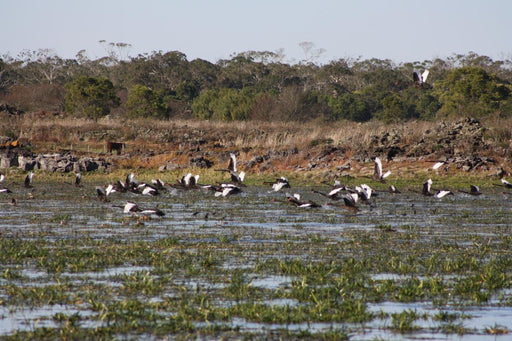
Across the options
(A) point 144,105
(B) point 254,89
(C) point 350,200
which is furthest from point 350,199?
(B) point 254,89

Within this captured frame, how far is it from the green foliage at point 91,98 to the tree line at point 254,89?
0.08m

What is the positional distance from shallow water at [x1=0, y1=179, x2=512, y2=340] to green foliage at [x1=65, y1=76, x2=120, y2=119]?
30606 millimetres

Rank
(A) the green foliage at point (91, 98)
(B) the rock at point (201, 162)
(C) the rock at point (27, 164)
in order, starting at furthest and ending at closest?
(A) the green foliage at point (91, 98), (B) the rock at point (201, 162), (C) the rock at point (27, 164)

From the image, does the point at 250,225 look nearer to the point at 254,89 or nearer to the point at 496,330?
the point at 496,330

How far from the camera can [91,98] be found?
183 ft

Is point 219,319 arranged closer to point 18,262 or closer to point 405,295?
point 405,295

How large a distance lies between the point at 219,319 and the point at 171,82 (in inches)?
3282

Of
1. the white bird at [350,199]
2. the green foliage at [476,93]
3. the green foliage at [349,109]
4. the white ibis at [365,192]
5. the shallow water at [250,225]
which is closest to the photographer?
the shallow water at [250,225]

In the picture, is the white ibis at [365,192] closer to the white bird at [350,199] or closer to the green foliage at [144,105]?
the white bird at [350,199]

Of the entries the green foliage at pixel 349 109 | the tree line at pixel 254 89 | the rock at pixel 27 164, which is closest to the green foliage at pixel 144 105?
the tree line at pixel 254 89

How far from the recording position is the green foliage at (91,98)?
54.7 m

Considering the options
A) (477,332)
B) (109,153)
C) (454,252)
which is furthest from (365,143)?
(477,332)

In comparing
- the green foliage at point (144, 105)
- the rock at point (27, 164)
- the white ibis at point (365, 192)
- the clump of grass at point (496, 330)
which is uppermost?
the green foliage at point (144, 105)

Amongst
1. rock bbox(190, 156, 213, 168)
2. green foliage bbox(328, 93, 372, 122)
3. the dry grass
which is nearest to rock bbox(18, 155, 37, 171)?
the dry grass
